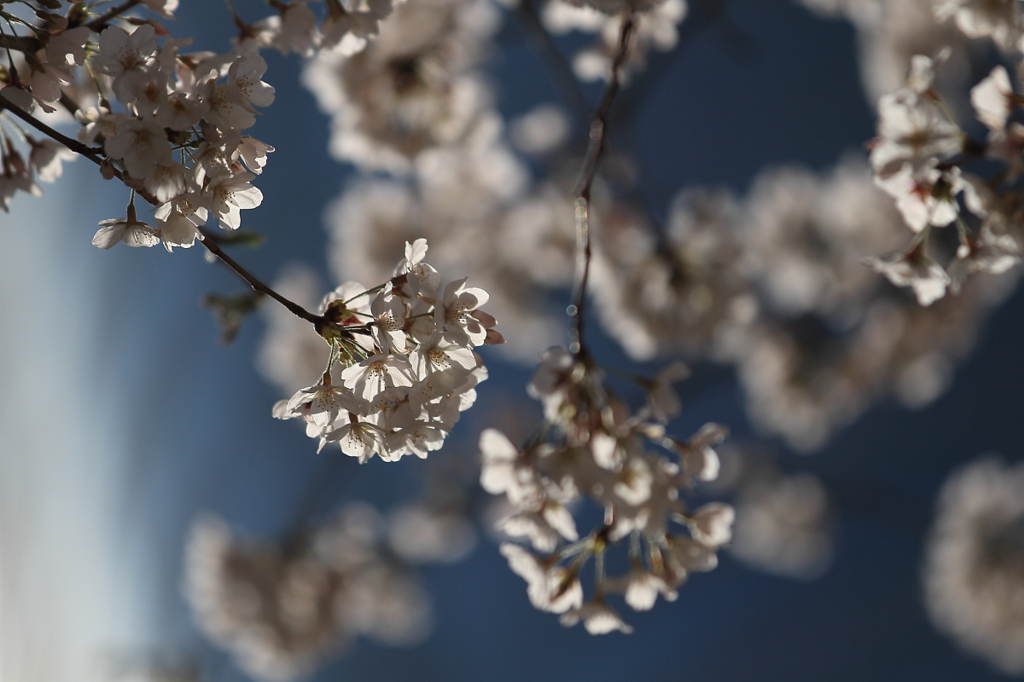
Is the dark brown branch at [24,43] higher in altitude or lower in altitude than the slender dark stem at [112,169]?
higher

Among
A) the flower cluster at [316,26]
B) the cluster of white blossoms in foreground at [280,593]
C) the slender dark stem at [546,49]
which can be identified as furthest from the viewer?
the cluster of white blossoms in foreground at [280,593]

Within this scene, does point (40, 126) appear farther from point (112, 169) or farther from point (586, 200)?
point (586, 200)

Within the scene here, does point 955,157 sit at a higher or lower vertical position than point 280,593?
higher

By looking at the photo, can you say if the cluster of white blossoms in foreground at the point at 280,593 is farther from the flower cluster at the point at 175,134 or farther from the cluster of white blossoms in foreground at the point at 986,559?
the cluster of white blossoms in foreground at the point at 986,559

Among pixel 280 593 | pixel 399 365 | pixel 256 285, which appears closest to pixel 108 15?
pixel 256 285

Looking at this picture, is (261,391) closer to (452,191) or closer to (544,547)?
(452,191)

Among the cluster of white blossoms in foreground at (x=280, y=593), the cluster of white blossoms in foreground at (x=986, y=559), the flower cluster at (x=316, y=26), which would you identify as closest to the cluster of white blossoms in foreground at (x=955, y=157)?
the flower cluster at (x=316, y=26)
